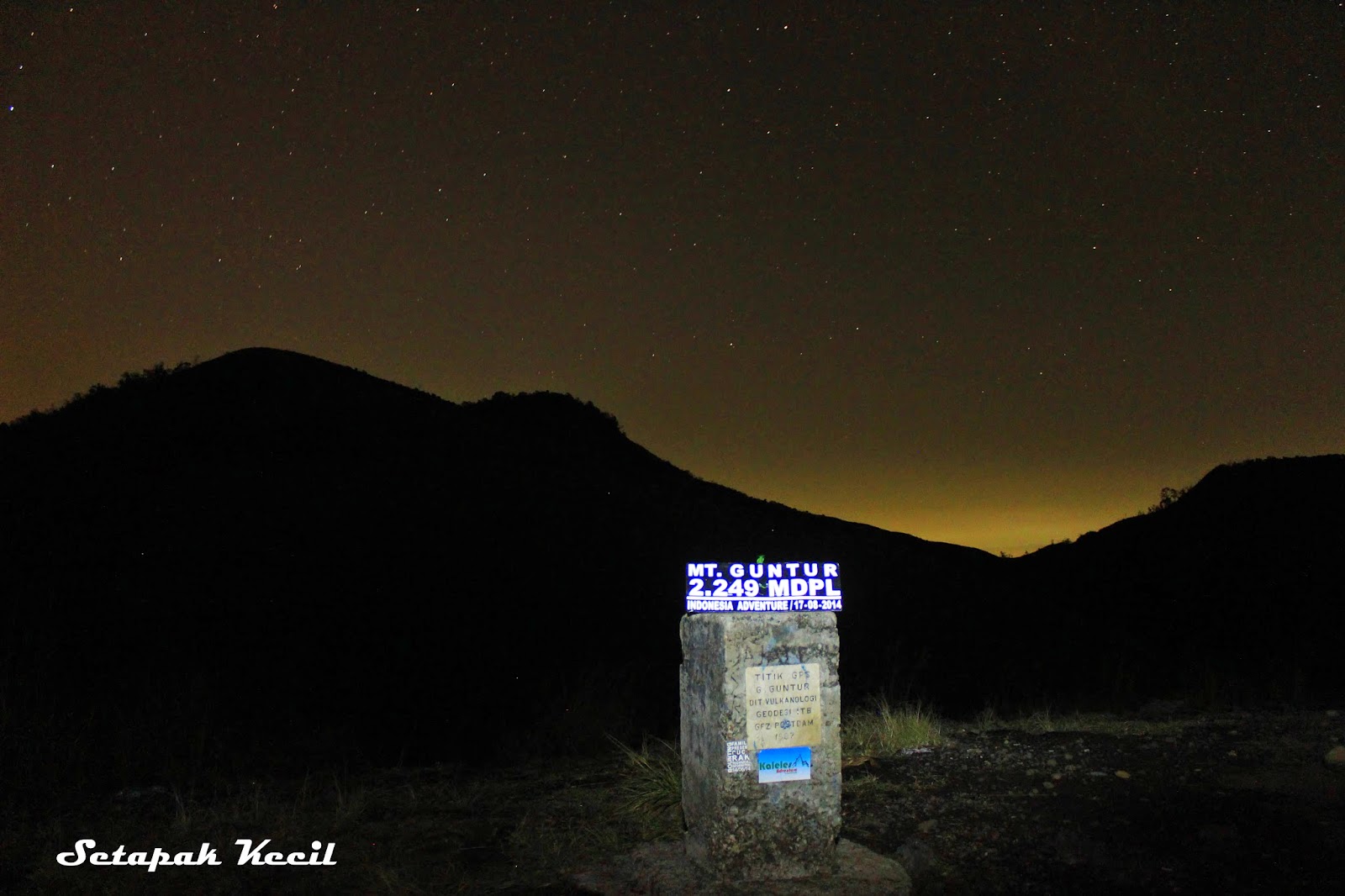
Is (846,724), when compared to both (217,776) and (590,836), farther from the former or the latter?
(217,776)

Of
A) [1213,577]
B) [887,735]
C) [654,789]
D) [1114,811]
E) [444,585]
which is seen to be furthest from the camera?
[1213,577]

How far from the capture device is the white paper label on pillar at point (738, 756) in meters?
6.10

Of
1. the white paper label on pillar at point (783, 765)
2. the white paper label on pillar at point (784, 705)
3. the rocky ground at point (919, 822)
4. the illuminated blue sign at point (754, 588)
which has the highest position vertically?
the illuminated blue sign at point (754, 588)

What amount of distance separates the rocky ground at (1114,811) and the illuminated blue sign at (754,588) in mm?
1780

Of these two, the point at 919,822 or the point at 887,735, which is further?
the point at 887,735

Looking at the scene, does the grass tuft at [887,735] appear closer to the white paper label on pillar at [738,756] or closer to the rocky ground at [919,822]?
the rocky ground at [919,822]

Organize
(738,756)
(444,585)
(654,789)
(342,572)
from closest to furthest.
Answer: (738,756), (654,789), (342,572), (444,585)

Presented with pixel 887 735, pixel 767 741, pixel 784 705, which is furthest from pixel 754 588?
pixel 887 735

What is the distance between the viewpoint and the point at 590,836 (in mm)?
7016

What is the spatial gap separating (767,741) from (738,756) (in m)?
0.20

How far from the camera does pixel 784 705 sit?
20.3 ft

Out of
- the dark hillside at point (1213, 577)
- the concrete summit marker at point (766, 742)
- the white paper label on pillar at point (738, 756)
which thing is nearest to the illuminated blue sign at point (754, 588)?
the concrete summit marker at point (766, 742)

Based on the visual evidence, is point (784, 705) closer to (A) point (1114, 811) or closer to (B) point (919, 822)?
(B) point (919, 822)

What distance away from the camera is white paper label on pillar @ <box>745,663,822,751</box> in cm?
614
